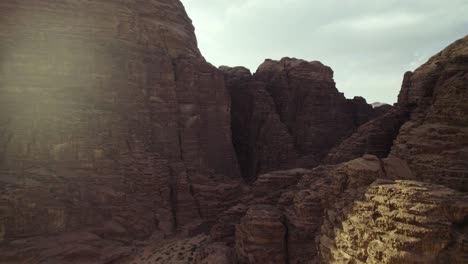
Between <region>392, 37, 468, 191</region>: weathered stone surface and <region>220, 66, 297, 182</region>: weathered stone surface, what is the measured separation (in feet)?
63.3

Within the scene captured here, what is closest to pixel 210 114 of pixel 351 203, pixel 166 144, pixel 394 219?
pixel 166 144

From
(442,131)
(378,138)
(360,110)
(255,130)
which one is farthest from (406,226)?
(360,110)

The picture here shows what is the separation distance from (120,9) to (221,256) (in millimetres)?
23818

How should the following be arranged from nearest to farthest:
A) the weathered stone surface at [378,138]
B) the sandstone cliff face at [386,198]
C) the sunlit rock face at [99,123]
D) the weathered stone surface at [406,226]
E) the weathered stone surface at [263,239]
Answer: the weathered stone surface at [406,226] → the sandstone cliff face at [386,198] → the weathered stone surface at [263,239] → the sunlit rock face at [99,123] → the weathered stone surface at [378,138]

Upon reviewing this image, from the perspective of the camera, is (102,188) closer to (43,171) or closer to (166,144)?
(43,171)

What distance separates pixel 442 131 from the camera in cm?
1994

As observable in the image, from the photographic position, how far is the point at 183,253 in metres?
26.2

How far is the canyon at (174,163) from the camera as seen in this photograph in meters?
15.0

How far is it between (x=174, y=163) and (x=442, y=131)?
21.8m

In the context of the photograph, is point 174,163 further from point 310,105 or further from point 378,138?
point 310,105

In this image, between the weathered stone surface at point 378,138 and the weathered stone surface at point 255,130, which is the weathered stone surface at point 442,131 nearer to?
the weathered stone surface at point 378,138

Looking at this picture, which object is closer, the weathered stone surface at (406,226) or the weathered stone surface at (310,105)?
the weathered stone surface at (406,226)

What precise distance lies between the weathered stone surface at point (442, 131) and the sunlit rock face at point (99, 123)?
1692cm

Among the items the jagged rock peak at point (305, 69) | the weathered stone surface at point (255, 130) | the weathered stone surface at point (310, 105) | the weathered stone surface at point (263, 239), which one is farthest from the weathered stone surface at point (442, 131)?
the jagged rock peak at point (305, 69)
